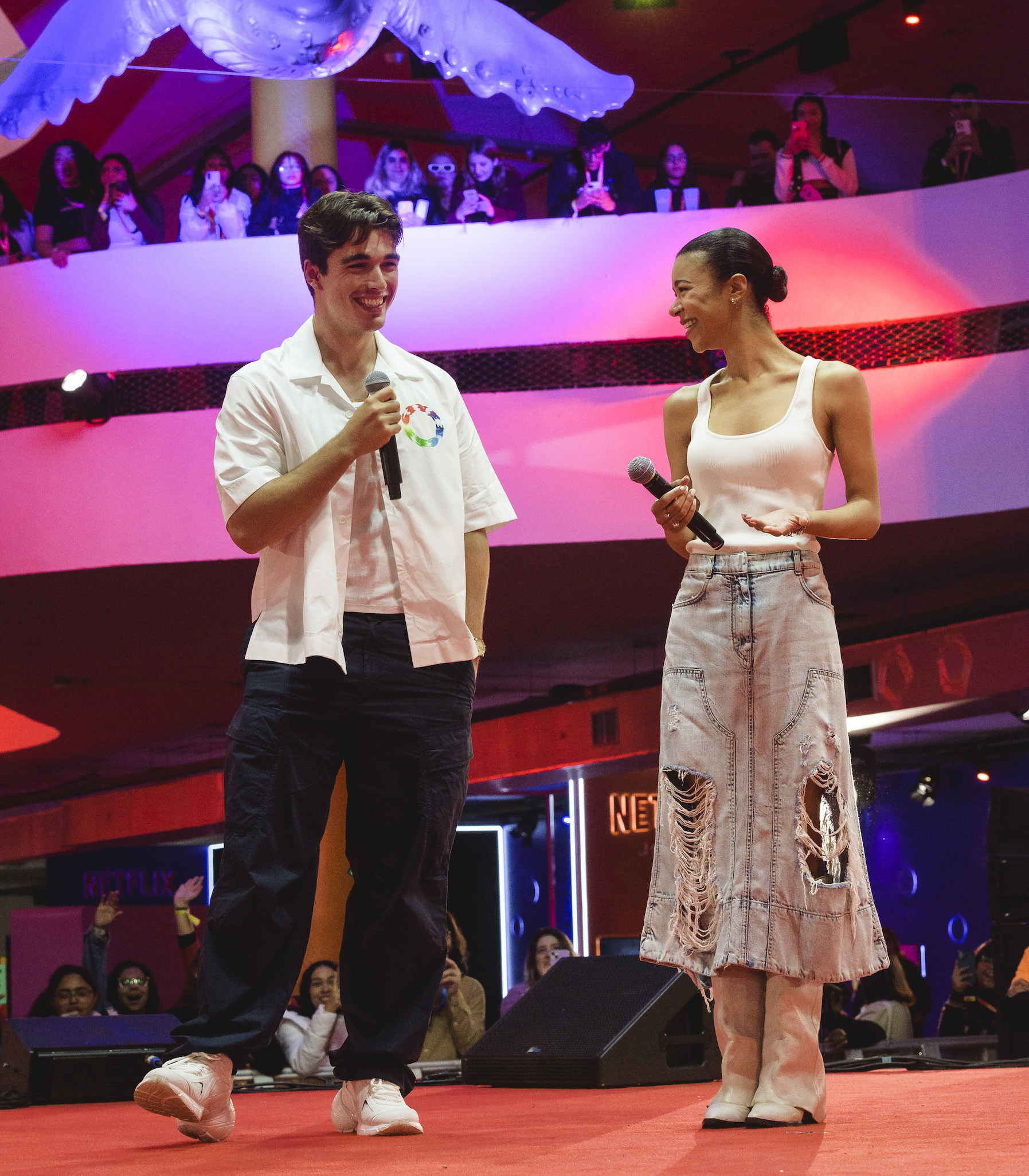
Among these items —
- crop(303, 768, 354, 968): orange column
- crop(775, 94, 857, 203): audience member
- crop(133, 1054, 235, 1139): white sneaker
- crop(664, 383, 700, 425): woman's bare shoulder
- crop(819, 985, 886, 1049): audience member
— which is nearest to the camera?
crop(133, 1054, 235, 1139): white sneaker

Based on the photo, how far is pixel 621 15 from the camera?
10188 mm

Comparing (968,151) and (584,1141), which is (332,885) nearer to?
(968,151)

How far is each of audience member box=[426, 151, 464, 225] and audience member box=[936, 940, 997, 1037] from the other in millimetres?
5285

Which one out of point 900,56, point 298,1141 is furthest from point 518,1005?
point 900,56

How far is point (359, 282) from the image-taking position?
2219 mm

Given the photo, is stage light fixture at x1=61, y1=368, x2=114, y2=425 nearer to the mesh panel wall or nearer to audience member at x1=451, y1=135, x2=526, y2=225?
the mesh panel wall

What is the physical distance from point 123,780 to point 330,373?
1420 centimetres

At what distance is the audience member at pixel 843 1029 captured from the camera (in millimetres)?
7125

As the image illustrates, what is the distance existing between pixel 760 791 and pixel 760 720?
4.0 inches

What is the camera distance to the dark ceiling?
26.4 feet

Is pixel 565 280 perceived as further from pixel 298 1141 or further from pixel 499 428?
pixel 298 1141

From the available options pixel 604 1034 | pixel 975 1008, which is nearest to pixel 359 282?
pixel 604 1034

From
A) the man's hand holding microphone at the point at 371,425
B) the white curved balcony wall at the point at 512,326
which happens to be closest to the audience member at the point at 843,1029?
the white curved balcony wall at the point at 512,326

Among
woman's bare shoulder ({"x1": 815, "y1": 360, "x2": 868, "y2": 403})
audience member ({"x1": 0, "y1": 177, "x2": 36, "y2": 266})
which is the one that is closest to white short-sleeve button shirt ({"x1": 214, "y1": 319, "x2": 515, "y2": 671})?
woman's bare shoulder ({"x1": 815, "y1": 360, "x2": 868, "y2": 403})
